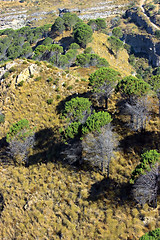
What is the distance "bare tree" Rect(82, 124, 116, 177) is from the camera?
29.2 metres

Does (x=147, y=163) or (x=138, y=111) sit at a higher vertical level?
(x=138, y=111)

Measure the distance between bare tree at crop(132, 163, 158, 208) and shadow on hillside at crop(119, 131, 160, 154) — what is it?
321 inches

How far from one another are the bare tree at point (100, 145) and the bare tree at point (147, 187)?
6.22m

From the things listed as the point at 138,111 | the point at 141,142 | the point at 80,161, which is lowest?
the point at 80,161

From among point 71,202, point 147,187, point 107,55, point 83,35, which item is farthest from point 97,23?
point 147,187

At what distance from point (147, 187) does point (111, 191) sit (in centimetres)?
617

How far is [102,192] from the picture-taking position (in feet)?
93.1

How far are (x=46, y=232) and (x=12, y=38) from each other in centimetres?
14158

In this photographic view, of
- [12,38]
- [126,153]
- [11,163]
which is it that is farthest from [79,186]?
[12,38]

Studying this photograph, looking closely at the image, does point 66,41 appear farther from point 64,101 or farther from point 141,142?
point 141,142

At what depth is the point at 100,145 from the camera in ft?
96.5

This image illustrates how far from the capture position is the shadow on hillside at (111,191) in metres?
26.9

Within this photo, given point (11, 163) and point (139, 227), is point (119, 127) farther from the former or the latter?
point (11, 163)

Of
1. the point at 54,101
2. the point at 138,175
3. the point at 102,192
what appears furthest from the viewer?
the point at 54,101
